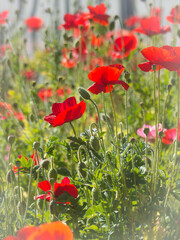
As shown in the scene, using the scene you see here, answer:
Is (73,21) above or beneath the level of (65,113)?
above

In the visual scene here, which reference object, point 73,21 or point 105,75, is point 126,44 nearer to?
point 73,21

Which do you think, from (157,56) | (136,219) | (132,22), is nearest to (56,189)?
(136,219)

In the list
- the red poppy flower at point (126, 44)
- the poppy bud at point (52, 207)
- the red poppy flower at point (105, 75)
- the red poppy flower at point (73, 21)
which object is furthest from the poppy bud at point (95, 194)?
the red poppy flower at point (73, 21)

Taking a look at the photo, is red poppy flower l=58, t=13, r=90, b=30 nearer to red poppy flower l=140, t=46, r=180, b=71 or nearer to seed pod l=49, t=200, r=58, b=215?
red poppy flower l=140, t=46, r=180, b=71

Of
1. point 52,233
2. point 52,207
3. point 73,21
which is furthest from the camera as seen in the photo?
point 73,21

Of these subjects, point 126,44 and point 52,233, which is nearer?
point 52,233

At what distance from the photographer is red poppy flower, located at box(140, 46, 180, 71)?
0.64 metres

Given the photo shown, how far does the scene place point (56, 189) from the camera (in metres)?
0.65

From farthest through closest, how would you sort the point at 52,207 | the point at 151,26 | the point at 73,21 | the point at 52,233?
1. the point at 73,21
2. the point at 151,26
3. the point at 52,207
4. the point at 52,233

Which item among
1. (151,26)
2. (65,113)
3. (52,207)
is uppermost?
(151,26)

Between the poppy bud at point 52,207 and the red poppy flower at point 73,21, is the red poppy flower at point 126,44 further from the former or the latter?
the poppy bud at point 52,207

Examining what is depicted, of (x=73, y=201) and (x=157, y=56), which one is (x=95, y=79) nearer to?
(x=157, y=56)

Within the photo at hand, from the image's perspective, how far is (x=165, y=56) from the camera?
651mm

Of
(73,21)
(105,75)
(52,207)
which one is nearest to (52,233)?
(52,207)
